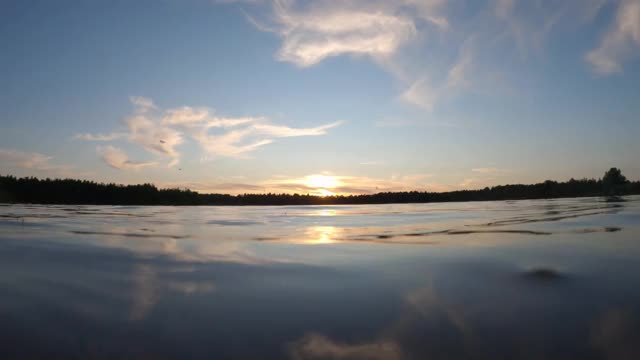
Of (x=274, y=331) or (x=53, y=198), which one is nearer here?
(x=274, y=331)

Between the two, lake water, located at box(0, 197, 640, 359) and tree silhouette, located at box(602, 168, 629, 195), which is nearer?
lake water, located at box(0, 197, 640, 359)

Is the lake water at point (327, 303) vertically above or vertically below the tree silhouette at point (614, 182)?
below

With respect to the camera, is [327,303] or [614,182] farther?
[614,182]

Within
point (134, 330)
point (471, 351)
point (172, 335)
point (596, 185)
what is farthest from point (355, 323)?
point (596, 185)

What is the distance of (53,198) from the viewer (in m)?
101

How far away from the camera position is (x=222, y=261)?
11.4 metres

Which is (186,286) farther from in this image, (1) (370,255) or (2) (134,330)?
(1) (370,255)

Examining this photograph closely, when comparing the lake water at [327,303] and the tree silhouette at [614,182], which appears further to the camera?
the tree silhouette at [614,182]

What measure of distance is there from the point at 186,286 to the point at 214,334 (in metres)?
3.14

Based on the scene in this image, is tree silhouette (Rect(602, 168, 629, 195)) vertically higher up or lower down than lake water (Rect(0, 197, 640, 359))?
higher up

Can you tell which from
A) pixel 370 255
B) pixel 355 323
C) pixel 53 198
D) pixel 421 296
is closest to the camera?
pixel 355 323

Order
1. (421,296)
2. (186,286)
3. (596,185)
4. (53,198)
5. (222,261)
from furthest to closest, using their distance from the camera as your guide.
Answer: (596,185) < (53,198) < (222,261) < (186,286) < (421,296)

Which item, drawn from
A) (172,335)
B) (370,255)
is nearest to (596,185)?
(370,255)

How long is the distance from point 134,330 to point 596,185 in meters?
144
